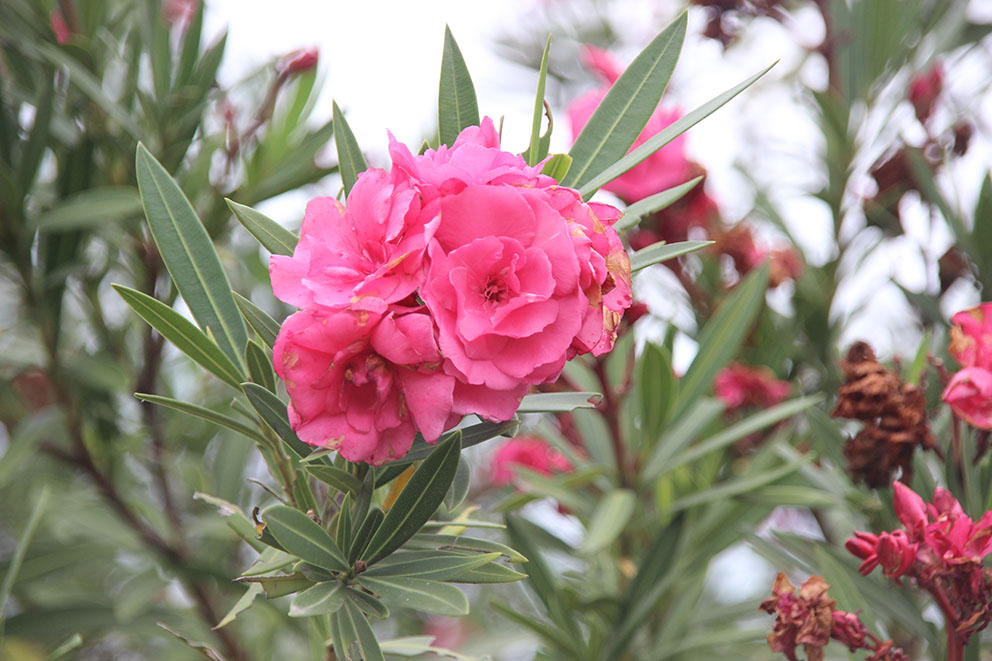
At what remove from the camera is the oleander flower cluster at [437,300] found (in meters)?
0.57

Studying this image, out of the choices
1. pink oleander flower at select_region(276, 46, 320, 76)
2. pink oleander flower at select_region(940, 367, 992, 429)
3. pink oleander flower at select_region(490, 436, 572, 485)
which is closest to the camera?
pink oleander flower at select_region(940, 367, 992, 429)

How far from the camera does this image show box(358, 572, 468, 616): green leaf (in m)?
0.61

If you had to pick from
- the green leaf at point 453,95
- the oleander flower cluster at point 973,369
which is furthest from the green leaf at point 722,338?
the green leaf at point 453,95

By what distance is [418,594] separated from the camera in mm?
627

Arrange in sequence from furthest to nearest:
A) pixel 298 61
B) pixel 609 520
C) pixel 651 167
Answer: pixel 298 61 → pixel 651 167 → pixel 609 520

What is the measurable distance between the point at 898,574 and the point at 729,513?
1.54 feet

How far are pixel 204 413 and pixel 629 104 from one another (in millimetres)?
409

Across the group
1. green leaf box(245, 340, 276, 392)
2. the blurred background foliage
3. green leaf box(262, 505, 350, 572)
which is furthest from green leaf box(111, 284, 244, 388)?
the blurred background foliage

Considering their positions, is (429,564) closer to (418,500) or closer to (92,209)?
(418,500)

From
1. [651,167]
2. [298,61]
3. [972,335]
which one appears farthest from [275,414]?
[298,61]

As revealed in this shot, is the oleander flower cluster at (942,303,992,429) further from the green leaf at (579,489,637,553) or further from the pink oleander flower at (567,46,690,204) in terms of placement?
the pink oleander flower at (567,46,690,204)

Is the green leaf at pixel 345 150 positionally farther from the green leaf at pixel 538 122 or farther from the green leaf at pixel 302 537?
the green leaf at pixel 302 537

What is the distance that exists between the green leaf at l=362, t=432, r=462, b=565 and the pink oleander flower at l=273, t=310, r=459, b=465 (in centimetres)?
3

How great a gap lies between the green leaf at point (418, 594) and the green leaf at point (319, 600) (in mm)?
23
